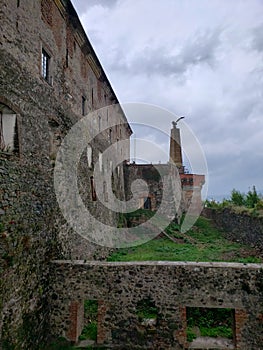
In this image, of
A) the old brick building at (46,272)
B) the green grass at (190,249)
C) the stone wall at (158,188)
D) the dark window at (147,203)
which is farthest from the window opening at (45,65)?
the dark window at (147,203)

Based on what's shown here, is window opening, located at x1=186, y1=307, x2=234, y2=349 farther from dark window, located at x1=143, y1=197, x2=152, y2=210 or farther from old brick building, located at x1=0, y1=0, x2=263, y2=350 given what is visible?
dark window, located at x1=143, y1=197, x2=152, y2=210

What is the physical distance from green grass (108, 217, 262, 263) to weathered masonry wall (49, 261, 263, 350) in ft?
13.4

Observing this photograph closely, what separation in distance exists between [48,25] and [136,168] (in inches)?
535

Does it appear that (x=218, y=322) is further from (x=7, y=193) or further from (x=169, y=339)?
(x=7, y=193)

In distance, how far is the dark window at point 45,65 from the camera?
8570 millimetres

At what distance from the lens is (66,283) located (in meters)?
7.37

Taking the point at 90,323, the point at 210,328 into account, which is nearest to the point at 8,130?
the point at 90,323

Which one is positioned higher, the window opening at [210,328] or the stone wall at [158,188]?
the stone wall at [158,188]

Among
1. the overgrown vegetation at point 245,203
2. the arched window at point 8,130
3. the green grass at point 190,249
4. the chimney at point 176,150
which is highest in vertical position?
the chimney at point 176,150

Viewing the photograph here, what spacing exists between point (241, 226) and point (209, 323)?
9071 mm

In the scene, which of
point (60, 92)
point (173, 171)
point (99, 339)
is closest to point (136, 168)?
point (173, 171)

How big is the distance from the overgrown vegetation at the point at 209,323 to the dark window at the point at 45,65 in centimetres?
880

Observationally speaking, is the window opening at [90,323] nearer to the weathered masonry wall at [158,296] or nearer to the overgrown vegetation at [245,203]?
the weathered masonry wall at [158,296]

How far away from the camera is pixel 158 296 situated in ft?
22.7
